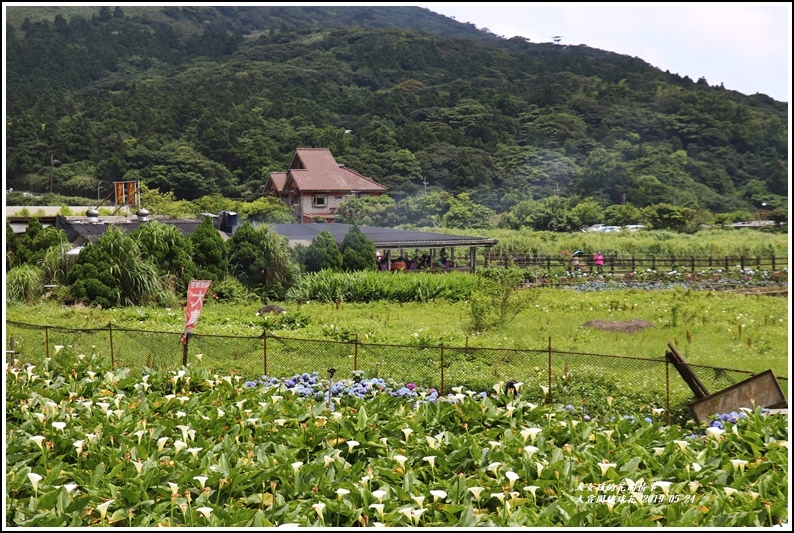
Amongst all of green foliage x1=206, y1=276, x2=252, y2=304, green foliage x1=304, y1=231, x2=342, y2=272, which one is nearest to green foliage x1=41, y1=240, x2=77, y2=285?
green foliage x1=206, y1=276, x2=252, y2=304

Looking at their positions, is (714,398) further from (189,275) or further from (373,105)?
(373,105)

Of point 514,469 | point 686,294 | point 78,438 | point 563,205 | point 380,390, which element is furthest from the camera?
point 563,205

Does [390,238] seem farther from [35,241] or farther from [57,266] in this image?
[57,266]

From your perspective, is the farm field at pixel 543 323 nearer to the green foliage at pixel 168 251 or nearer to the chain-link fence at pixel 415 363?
the chain-link fence at pixel 415 363

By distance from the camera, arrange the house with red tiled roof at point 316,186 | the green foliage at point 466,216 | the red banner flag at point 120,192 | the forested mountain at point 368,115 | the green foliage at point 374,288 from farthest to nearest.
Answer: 1. the forested mountain at point 368,115
2. the green foliage at point 466,216
3. the house with red tiled roof at point 316,186
4. the red banner flag at point 120,192
5. the green foliage at point 374,288

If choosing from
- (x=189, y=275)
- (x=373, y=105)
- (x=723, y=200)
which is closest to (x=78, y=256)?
(x=189, y=275)

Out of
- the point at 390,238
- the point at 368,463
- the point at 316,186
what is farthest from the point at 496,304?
the point at 316,186

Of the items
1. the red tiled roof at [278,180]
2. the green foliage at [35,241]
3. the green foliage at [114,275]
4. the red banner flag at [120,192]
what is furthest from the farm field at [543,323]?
the red tiled roof at [278,180]
